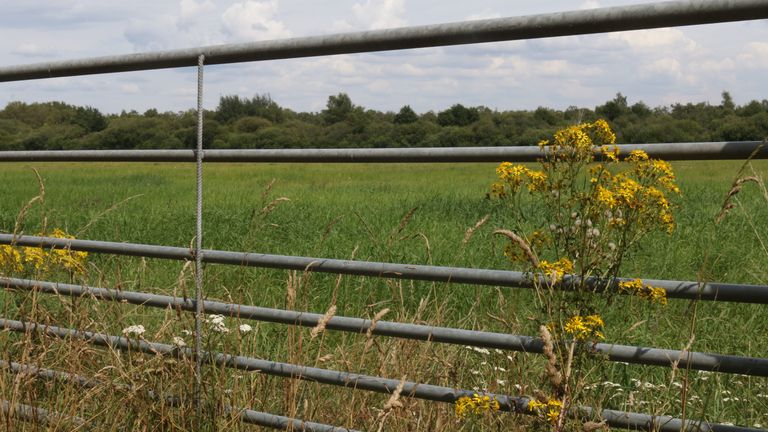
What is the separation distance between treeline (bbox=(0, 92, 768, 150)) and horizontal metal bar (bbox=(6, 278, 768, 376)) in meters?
2.22

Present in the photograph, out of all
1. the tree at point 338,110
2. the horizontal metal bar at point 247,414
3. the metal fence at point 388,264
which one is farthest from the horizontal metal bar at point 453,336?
the tree at point 338,110

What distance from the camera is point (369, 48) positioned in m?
2.22

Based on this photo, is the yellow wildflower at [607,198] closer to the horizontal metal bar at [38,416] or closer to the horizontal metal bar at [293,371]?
the horizontal metal bar at [293,371]

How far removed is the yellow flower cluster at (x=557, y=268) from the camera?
1.92 m

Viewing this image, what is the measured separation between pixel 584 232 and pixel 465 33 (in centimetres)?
58

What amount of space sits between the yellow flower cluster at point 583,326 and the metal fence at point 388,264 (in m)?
0.09

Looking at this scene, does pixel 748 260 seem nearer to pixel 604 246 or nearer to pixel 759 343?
pixel 759 343

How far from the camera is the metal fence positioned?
6.07 ft

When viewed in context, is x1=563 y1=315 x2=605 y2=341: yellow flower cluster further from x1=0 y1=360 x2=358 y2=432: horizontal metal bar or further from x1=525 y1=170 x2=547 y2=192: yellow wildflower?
x1=0 y1=360 x2=358 y2=432: horizontal metal bar

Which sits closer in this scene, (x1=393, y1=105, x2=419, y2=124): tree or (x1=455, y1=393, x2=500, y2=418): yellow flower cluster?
(x1=455, y1=393, x2=500, y2=418): yellow flower cluster

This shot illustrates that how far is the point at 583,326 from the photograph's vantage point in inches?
73.0

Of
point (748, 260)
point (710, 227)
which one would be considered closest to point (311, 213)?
point (710, 227)

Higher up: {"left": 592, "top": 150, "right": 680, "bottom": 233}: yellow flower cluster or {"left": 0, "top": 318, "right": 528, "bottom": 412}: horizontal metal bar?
{"left": 592, "top": 150, "right": 680, "bottom": 233}: yellow flower cluster

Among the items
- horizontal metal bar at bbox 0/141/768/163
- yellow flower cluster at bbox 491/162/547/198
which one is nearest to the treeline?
horizontal metal bar at bbox 0/141/768/163
